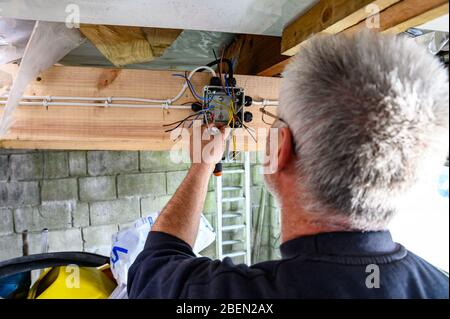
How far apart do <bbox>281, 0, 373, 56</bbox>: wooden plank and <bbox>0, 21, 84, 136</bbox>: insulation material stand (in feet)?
2.06

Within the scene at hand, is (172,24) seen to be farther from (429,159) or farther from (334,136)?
(429,159)

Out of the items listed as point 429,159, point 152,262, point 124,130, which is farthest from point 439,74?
point 124,130

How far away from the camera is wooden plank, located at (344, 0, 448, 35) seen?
23.2 inches

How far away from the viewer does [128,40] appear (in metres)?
1.06

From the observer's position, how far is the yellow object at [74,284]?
89 cm

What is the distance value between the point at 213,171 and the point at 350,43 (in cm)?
52

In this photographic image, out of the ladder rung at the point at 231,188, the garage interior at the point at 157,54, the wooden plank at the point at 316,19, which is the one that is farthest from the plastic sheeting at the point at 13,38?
the ladder rung at the point at 231,188

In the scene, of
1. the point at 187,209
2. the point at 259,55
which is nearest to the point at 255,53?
the point at 259,55

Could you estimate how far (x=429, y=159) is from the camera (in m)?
0.52

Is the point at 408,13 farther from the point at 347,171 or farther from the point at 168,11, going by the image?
the point at 168,11

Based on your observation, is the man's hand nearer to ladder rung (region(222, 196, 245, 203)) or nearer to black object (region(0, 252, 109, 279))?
black object (region(0, 252, 109, 279))

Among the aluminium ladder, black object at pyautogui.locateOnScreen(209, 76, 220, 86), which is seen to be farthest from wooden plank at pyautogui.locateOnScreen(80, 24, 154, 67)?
the aluminium ladder

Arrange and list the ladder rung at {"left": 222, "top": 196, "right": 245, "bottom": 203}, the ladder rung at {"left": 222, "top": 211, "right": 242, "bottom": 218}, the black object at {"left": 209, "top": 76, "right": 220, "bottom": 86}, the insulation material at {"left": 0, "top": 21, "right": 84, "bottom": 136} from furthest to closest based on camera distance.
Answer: the ladder rung at {"left": 222, "top": 211, "right": 242, "bottom": 218}
the ladder rung at {"left": 222, "top": 196, "right": 245, "bottom": 203}
the black object at {"left": 209, "top": 76, "right": 220, "bottom": 86}
the insulation material at {"left": 0, "top": 21, "right": 84, "bottom": 136}

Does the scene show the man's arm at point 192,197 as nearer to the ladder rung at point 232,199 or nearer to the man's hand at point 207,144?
the man's hand at point 207,144
